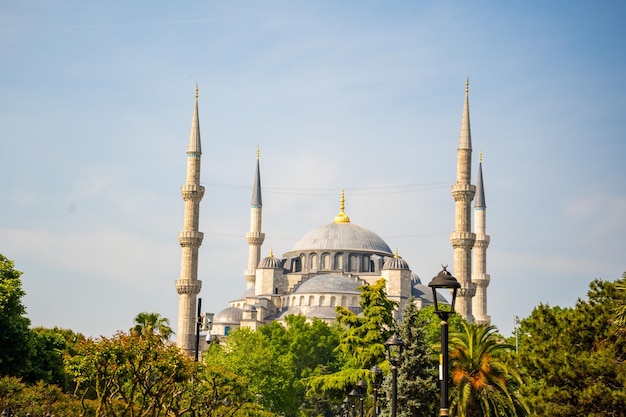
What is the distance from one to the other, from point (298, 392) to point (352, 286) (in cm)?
2931

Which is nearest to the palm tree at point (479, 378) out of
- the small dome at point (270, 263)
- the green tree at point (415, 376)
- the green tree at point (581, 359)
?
the green tree at point (581, 359)

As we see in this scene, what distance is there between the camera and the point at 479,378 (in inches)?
1107

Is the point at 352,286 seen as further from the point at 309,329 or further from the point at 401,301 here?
the point at 309,329

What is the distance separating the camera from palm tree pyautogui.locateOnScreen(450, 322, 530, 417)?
27.8 m

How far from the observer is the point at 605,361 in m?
23.6

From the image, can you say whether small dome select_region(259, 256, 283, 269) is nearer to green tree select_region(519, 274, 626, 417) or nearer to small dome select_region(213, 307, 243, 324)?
small dome select_region(213, 307, 243, 324)

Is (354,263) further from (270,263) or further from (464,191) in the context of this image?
(464,191)

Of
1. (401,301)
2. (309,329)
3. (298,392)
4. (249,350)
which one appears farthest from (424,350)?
(401,301)

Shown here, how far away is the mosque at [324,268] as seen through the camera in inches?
2928

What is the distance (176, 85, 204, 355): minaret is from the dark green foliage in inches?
1399

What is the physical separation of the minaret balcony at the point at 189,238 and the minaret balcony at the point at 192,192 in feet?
8.87

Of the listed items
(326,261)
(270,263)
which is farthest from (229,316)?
(326,261)

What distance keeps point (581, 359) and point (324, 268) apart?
73600mm

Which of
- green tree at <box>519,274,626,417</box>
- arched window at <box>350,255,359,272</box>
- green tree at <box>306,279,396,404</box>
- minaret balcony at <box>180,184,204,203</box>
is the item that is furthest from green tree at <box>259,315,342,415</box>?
green tree at <box>519,274,626,417</box>
